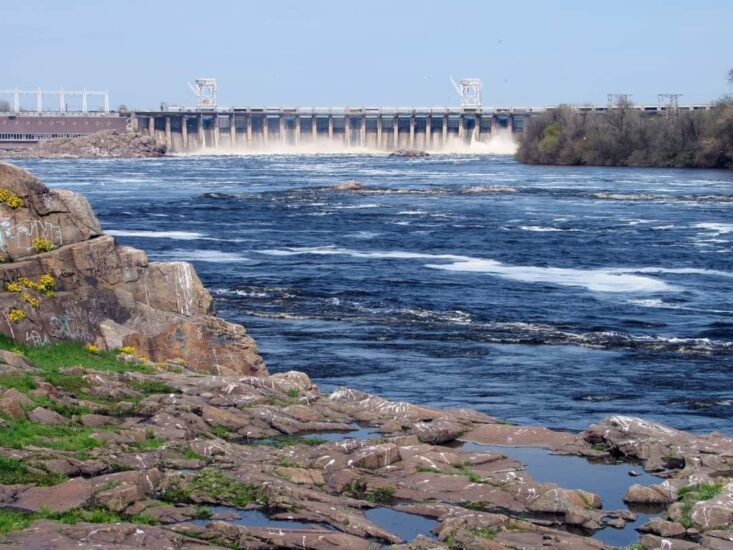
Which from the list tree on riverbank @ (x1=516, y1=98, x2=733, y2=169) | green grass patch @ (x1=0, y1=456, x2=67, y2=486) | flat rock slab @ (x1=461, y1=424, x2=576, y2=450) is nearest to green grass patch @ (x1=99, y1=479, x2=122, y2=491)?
green grass patch @ (x1=0, y1=456, x2=67, y2=486)

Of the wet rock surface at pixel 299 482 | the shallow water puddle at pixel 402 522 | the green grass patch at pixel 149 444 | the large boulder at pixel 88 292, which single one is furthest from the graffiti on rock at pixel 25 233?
the shallow water puddle at pixel 402 522

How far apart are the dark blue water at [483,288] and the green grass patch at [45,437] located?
908 cm

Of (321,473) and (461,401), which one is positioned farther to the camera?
(461,401)

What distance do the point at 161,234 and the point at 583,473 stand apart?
140 ft

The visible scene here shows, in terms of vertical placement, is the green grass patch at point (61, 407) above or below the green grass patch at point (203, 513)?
above

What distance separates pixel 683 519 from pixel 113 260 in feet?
40.1

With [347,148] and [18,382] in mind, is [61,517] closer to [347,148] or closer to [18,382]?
[18,382]

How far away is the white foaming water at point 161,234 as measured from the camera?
5675 centimetres

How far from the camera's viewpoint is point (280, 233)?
59.7 metres

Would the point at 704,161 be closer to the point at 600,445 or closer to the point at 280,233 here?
the point at 280,233

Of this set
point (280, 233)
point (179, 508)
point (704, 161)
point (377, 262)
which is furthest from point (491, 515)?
point (704, 161)

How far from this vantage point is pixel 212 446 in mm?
16688

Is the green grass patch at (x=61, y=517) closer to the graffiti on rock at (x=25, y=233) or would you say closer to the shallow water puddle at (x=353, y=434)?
the shallow water puddle at (x=353, y=434)

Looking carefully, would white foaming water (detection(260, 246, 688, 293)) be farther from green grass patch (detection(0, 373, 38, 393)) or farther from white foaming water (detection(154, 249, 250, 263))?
green grass patch (detection(0, 373, 38, 393))
